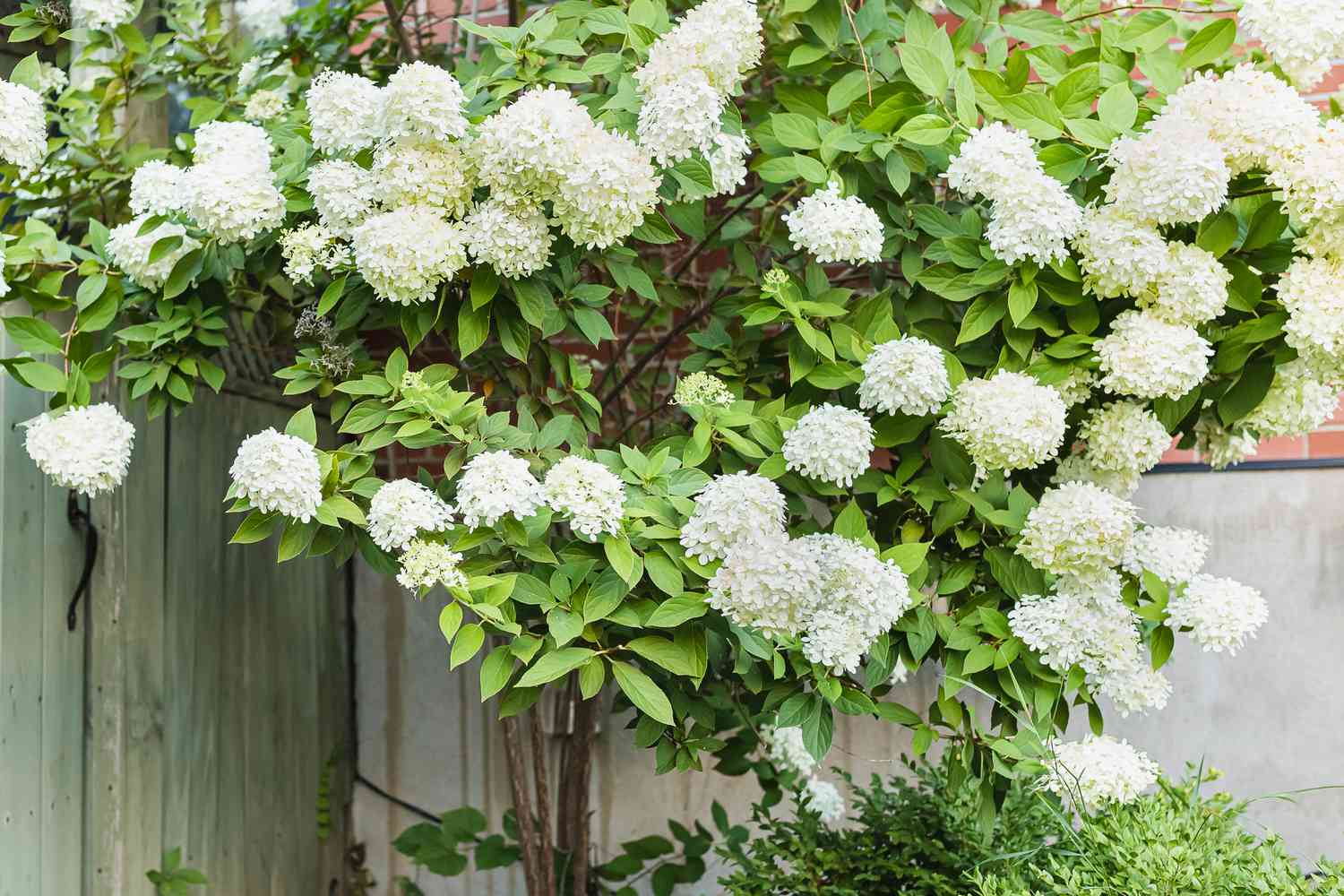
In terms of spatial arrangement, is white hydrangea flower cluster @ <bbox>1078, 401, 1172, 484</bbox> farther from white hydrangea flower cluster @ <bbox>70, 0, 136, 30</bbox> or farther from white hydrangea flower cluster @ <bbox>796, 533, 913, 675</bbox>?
white hydrangea flower cluster @ <bbox>70, 0, 136, 30</bbox>

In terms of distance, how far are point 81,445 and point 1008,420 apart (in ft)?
5.34

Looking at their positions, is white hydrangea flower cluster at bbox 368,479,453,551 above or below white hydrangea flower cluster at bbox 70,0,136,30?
below

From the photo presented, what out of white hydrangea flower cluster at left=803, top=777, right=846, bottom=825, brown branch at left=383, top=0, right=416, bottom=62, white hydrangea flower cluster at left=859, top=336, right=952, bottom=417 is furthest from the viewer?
white hydrangea flower cluster at left=803, top=777, right=846, bottom=825

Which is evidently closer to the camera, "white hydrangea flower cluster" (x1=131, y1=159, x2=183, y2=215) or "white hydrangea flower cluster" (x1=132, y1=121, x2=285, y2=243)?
"white hydrangea flower cluster" (x1=132, y1=121, x2=285, y2=243)

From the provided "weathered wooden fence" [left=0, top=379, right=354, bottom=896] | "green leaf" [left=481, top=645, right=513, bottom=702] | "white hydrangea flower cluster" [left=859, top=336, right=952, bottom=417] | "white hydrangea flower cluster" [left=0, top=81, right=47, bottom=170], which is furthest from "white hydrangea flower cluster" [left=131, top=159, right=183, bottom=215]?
"white hydrangea flower cluster" [left=859, top=336, right=952, bottom=417]

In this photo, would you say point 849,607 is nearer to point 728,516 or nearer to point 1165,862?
point 728,516

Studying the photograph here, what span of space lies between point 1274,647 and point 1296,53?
149 cm

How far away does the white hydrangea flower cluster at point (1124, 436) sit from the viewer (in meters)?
2.00

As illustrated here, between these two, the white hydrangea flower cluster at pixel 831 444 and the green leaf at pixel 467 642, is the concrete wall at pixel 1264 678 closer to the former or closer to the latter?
the white hydrangea flower cluster at pixel 831 444

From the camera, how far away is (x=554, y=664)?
5.82 ft

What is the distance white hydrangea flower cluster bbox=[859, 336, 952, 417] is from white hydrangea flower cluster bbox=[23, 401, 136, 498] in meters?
1.36

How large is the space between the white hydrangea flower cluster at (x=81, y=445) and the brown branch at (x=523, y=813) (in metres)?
1.12

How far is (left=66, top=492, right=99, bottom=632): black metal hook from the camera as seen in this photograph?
7.85 ft

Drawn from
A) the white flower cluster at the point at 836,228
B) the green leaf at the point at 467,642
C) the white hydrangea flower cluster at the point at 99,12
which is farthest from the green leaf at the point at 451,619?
the white hydrangea flower cluster at the point at 99,12
